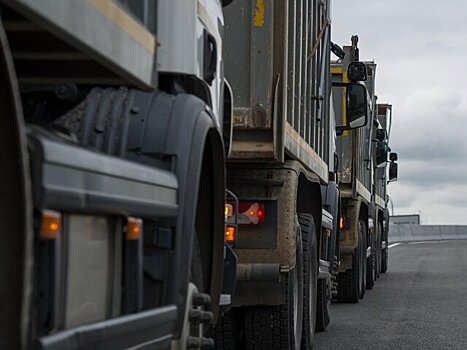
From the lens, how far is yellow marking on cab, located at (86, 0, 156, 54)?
3598 mm

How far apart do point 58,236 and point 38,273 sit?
0.37 ft

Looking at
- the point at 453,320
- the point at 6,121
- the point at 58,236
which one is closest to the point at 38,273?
the point at 58,236

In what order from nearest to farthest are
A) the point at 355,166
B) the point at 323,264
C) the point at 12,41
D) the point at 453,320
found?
the point at 12,41 → the point at 323,264 → the point at 453,320 → the point at 355,166

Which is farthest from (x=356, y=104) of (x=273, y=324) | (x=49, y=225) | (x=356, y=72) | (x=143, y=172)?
(x=49, y=225)

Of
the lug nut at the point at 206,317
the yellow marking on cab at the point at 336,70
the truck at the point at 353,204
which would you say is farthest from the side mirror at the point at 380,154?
the lug nut at the point at 206,317

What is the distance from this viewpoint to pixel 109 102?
454cm

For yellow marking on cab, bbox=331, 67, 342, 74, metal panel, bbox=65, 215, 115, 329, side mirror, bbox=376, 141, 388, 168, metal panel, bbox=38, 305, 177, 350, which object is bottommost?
metal panel, bbox=38, 305, 177, 350

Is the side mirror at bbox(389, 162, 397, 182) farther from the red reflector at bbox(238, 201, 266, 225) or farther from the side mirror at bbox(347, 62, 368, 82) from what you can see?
the red reflector at bbox(238, 201, 266, 225)

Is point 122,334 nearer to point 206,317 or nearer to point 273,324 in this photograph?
point 206,317

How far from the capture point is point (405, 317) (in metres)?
14.0

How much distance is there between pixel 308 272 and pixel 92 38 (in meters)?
6.10

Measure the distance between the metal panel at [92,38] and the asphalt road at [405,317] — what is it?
23.0 ft

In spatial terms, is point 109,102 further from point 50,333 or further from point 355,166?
point 355,166

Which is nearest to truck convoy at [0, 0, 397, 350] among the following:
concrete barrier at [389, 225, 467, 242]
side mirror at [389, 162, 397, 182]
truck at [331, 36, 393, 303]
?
truck at [331, 36, 393, 303]
